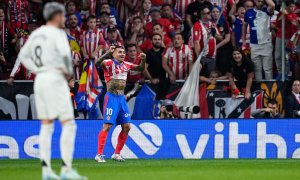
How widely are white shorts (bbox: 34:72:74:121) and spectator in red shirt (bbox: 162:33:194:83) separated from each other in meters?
9.13

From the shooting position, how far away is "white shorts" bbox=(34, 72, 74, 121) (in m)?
11.1

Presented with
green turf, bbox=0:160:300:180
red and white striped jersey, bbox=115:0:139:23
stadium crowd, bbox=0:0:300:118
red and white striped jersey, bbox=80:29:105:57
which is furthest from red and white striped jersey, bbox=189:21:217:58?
green turf, bbox=0:160:300:180

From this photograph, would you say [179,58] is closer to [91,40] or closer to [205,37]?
[205,37]

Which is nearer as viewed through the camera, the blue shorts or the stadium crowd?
the blue shorts

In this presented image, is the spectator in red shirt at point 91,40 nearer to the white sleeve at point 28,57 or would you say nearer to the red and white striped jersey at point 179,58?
the red and white striped jersey at point 179,58

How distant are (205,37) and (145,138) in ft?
11.0

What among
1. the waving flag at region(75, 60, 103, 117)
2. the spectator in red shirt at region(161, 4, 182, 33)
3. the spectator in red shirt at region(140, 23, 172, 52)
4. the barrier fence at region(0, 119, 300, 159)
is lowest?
the barrier fence at region(0, 119, 300, 159)

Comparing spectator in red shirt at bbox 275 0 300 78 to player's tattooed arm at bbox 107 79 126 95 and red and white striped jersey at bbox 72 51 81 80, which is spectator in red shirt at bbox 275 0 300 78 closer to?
red and white striped jersey at bbox 72 51 81 80

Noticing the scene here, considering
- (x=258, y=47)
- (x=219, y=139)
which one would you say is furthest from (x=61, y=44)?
(x=258, y=47)

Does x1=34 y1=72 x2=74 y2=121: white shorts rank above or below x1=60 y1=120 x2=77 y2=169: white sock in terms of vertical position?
above

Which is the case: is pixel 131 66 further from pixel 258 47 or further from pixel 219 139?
pixel 258 47

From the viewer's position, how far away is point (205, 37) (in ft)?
68.1

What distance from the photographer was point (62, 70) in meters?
11.2

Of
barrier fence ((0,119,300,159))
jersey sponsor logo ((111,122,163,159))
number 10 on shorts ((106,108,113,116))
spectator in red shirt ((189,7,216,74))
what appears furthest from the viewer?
spectator in red shirt ((189,7,216,74))
